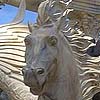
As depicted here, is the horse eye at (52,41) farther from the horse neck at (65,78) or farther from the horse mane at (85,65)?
the horse mane at (85,65)

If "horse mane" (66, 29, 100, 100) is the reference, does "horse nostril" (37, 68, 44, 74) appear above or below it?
above

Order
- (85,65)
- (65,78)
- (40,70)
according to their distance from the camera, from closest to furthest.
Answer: (40,70) < (65,78) < (85,65)

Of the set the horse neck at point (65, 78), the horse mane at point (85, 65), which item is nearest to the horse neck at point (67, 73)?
the horse neck at point (65, 78)

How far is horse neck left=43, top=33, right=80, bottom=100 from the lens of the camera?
1.21 metres

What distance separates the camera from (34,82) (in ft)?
3.71

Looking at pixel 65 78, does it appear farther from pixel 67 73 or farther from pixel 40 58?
pixel 40 58

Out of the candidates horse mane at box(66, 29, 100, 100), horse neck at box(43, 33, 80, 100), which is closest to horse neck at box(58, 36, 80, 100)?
horse neck at box(43, 33, 80, 100)

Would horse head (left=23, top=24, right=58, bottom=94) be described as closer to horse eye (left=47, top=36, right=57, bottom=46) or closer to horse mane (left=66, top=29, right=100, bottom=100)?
horse eye (left=47, top=36, right=57, bottom=46)

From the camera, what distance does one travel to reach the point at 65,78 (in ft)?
4.04

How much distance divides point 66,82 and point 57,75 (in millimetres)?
46

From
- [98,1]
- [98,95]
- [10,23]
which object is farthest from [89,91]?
[98,1]

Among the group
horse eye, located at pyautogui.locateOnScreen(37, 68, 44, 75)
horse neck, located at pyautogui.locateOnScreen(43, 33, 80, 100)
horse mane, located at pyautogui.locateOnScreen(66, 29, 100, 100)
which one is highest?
horse eye, located at pyautogui.locateOnScreen(37, 68, 44, 75)

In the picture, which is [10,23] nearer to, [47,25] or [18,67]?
[18,67]

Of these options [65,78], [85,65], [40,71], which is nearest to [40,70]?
[40,71]
